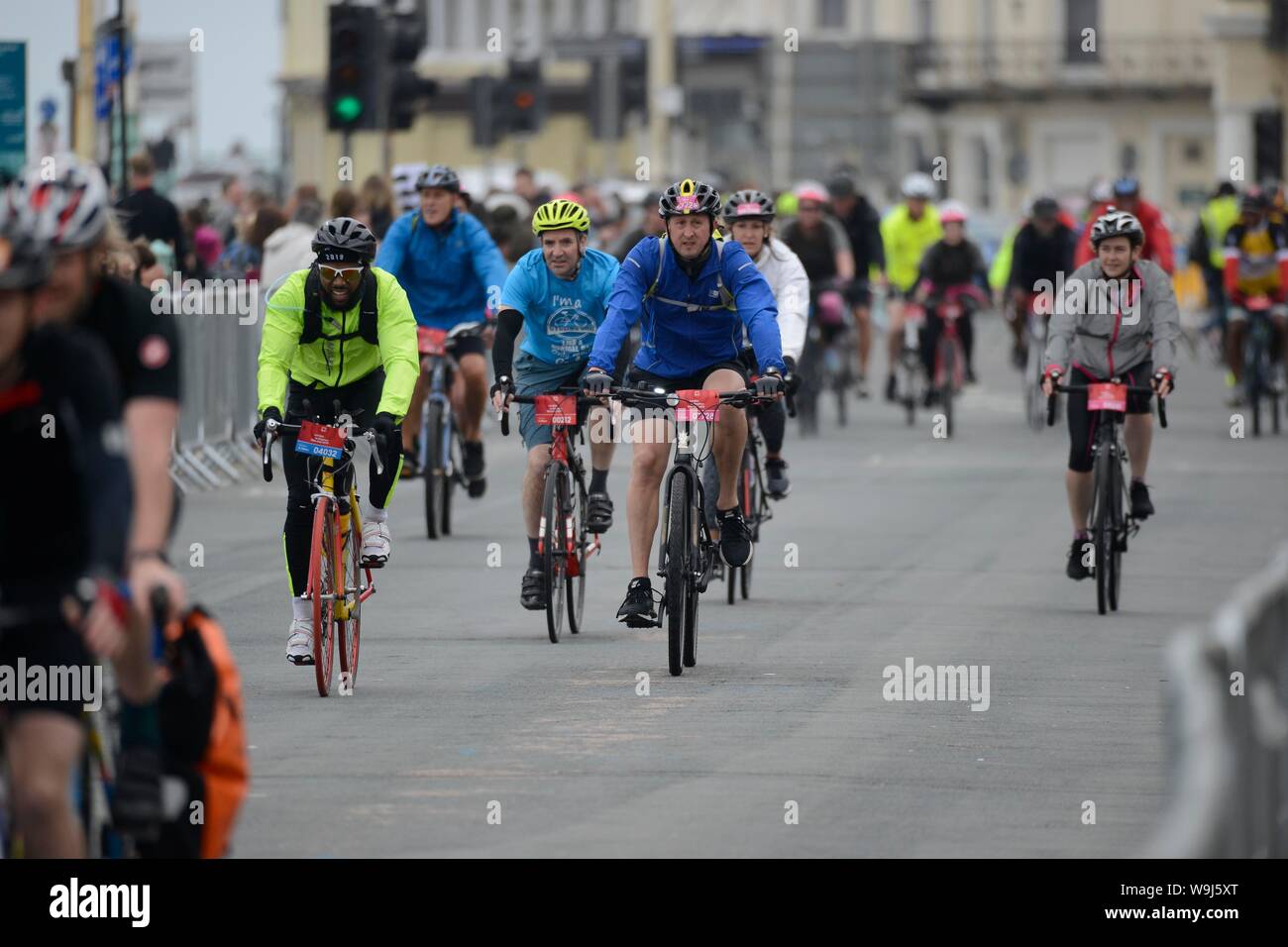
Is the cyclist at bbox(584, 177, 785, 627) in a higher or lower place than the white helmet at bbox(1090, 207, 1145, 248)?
lower

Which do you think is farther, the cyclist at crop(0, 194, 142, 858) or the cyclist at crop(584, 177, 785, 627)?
the cyclist at crop(584, 177, 785, 627)

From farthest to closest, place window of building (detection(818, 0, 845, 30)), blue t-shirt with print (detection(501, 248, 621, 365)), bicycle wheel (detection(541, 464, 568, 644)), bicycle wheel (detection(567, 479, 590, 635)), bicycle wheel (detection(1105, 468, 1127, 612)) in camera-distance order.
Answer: window of building (detection(818, 0, 845, 30))
bicycle wheel (detection(1105, 468, 1127, 612))
blue t-shirt with print (detection(501, 248, 621, 365))
bicycle wheel (detection(567, 479, 590, 635))
bicycle wheel (detection(541, 464, 568, 644))

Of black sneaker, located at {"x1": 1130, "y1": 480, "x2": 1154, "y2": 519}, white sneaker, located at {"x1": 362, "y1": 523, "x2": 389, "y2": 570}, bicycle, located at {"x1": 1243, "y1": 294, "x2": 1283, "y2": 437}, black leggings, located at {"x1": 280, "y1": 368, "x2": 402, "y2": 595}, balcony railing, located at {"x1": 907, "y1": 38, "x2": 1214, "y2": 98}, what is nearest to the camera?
black leggings, located at {"x1": 280, "y1": 368, "x2": 402, "y2": 595}

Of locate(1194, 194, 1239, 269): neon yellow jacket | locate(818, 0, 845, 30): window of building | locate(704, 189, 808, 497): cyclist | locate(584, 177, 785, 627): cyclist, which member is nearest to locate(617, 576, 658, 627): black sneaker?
locate(584, 177, 785, 627): cyclist

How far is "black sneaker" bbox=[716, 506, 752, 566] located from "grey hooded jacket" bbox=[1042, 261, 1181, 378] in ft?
6.84

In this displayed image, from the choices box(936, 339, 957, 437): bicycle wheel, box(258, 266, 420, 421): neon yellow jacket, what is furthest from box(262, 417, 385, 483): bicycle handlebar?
box(936, 339, 957, 437): bicycle wheel

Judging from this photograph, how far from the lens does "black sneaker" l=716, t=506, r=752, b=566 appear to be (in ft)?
42.5

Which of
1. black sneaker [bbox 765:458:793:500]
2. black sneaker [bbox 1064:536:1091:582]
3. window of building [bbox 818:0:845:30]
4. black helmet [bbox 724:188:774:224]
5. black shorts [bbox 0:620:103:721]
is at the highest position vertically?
window of building [bbox 818:0:845:30]

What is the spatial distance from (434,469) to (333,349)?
5.58 metres

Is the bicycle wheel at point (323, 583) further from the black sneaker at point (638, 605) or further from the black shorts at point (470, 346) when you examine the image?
the black shorts at point (470, 346)

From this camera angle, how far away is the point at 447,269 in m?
17.2

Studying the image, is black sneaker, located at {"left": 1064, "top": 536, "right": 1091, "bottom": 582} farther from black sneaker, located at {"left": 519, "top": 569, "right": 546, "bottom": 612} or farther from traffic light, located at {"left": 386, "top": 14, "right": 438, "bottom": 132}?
traffic light, located at {"left": 386, "top": 14, "right": 438, "bottom": 132}

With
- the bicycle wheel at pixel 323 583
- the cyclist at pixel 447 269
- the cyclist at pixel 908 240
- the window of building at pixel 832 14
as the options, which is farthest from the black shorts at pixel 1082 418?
the window of building at pixel 832 14

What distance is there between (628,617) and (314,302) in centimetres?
189
